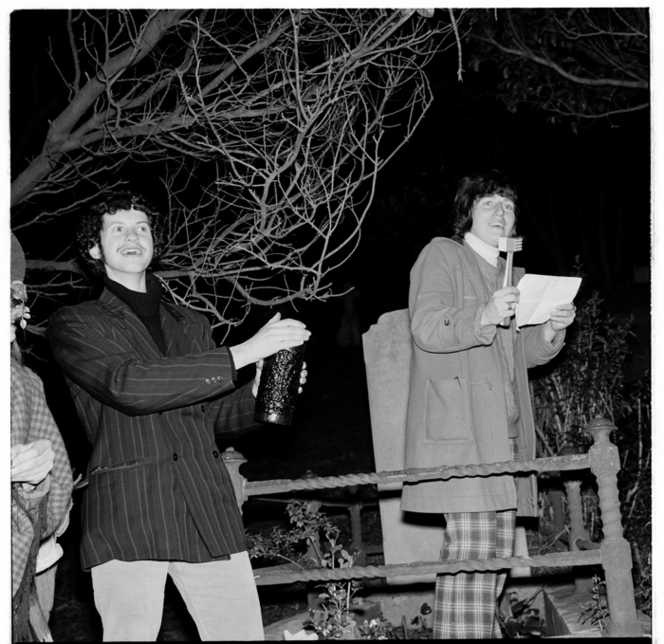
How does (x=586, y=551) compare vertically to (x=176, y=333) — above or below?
below

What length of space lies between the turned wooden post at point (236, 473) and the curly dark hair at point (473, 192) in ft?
4.85

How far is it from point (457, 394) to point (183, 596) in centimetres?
146

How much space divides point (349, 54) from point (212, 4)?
4.94 feet

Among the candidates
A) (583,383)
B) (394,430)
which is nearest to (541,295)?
(394,430)

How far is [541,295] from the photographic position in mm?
4090

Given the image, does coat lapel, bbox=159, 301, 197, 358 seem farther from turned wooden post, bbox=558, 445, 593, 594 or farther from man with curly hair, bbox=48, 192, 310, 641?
turned wooden post, bbox=558, 445, 593, 594

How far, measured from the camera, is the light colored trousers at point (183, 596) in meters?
3.11

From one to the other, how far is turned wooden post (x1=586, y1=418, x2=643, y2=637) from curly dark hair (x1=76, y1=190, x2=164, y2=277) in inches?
80.2

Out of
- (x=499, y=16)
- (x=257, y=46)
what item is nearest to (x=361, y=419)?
(x=499, y=16)

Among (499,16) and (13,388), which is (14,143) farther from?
(13,388)

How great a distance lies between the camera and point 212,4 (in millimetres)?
3043

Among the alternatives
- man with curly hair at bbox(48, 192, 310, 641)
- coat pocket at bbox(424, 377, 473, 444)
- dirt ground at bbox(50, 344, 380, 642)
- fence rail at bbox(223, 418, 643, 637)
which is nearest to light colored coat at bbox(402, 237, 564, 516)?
coat pocket at bbox(424, 377, 473, 444)

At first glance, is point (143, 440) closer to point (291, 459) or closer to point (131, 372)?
point (131, 372)

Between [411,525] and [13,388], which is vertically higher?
[13,388]
